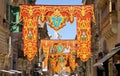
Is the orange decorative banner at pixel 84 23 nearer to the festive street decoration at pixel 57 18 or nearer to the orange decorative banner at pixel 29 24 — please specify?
the festive street decoration at pixel 57 18

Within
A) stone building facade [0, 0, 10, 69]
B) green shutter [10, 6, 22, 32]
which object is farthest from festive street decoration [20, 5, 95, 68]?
stone building facade [0, 0, 10, 69]

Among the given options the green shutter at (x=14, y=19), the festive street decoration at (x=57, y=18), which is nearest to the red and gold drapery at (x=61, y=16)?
the festive street decoration at (x=57, y=18)

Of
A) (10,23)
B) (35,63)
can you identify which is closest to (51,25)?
(10,23)

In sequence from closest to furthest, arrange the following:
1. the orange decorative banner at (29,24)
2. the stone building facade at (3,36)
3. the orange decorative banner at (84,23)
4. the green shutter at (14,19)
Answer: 1. the orange decorative banner at (84,23)
2. the orange decorative banner at (29,24)
3. the green shutter at (14,19)
4. the stone building facade at (3,36)

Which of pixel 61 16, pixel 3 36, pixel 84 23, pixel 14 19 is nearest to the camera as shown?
pixel 84 23

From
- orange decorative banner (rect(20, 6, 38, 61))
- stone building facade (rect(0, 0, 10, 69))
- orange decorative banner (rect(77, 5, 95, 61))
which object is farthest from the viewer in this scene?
stone building facade (rect(0, 0, 10, 69))

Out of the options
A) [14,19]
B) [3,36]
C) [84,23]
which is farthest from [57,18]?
[3,36]

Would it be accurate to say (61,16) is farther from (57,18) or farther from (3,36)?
(3,36)

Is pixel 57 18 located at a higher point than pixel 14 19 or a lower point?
lower

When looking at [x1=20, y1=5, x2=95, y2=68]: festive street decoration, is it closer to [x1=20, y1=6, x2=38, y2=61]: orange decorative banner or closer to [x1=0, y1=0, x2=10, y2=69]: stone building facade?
[x1=20, y1=6, x2=38, y2=61]: orange decorative banner

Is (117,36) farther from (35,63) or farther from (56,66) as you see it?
(35,63)

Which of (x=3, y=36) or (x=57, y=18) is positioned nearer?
(x=57, y=18)

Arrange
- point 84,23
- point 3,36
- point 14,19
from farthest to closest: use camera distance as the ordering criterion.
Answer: point 14,19
point 3,36
point 84,23

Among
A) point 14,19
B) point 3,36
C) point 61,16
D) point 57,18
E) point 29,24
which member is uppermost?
point 14,19
